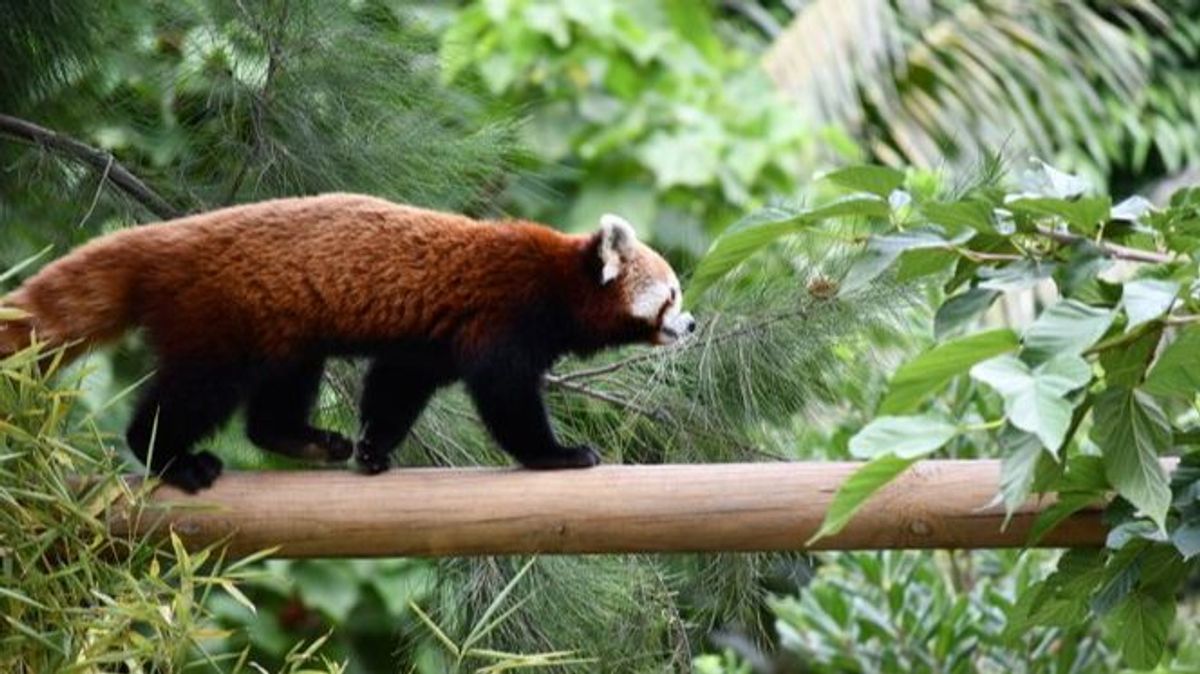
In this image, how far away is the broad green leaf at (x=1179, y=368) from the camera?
1.48 m

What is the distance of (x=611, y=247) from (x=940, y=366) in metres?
1.07

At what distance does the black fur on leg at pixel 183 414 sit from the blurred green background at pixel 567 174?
0.37 ft

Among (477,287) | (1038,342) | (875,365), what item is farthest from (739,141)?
(1038,342)

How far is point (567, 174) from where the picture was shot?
370 centimetres

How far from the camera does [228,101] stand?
262 centimetres

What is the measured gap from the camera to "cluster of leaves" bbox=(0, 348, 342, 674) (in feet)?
6.02

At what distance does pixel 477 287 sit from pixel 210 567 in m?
0.46

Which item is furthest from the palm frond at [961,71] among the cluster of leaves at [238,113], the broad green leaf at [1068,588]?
the broad green leaf at [1068,588]

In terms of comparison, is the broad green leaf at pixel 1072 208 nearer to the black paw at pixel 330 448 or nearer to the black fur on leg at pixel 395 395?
the black fur on leg at pixel 395 395

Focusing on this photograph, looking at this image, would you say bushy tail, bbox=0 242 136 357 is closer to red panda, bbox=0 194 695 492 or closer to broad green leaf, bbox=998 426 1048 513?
red panda, bbox=0 194 695 492

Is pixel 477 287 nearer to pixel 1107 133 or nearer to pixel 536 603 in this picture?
pixel 536 603

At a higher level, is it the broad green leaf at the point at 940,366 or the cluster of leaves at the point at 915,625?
the broad green leaf at the point at 940,366

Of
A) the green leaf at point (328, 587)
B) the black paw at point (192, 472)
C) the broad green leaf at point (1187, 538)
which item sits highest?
the broad green leaf at point (1187, 538)

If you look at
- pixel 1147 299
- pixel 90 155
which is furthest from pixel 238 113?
pixel 1147 299
